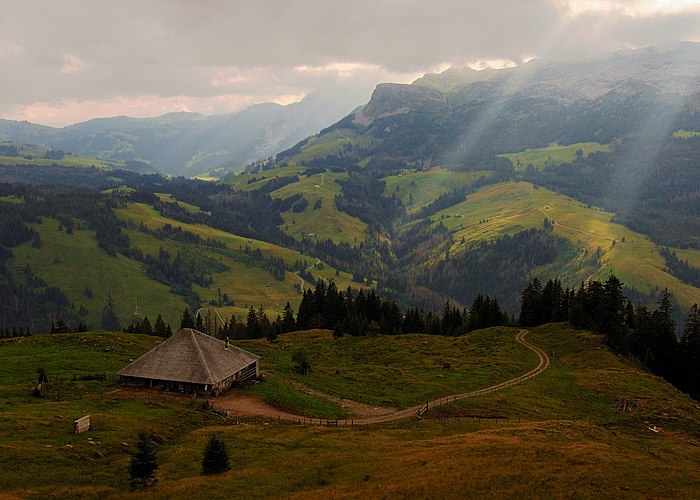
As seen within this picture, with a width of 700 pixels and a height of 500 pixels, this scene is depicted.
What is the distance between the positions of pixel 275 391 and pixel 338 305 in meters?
83.3

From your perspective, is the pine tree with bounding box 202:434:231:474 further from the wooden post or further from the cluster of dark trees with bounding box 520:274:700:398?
the cluster of dark trees with bounding box 520:274:700:398

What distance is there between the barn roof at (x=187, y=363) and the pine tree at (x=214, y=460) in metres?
24.4

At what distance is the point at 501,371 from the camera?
84.1 m

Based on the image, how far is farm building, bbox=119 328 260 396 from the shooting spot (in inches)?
2425

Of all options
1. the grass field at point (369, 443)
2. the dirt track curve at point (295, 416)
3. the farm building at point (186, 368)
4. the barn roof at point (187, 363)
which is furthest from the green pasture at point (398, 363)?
the barn roof at point (187, 363)

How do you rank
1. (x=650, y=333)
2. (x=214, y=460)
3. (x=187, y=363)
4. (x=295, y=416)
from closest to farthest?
1. (x=214, y=460)
2. (x=295, y=416)
3. (x=187, y=363)
4. (x=650, y=333)

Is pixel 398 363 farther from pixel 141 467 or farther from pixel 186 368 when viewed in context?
pixel 141 467

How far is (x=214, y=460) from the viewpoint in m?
36.1

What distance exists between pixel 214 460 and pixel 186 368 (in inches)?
1129

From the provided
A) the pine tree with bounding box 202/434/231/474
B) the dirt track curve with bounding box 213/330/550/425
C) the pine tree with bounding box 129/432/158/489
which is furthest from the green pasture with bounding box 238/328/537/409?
the pine tree with bounding box 129/432/158/489

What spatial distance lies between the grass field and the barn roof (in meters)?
3.55

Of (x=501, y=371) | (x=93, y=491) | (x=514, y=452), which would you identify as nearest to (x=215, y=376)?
(x=93, y=491)

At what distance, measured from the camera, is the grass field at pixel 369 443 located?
111 ft

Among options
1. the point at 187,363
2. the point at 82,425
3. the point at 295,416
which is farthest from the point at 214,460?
the point at 187,363
